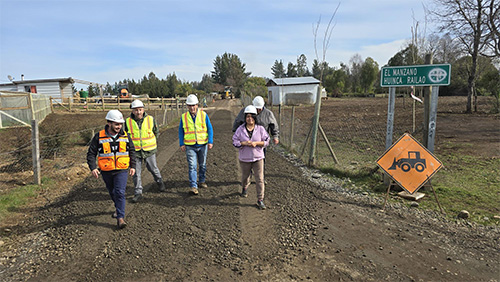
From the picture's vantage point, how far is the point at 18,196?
6301 mm

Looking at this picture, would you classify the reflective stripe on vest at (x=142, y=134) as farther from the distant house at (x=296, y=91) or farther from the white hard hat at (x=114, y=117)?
the distant house at (x=296, y=91)

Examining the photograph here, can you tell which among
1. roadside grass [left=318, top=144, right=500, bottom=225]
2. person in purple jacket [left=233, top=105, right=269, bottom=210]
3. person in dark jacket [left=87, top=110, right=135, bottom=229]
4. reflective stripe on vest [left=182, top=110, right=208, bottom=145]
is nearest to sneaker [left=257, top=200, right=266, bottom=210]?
person in purple jacket [left=233, top=105, right=269, bottom=210]

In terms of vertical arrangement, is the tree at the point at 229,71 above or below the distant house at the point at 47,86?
above

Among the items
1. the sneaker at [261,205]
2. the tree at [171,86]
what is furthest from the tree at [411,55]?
the tree at [171,86]

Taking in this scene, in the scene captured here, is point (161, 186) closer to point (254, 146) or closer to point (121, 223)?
point (121, 223)

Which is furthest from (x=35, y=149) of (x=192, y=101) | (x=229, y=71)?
(x=229, y=71)

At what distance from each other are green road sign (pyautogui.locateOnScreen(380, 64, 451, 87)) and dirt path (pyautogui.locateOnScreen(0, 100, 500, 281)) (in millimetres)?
2353

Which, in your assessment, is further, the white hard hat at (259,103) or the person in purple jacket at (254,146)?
the white hard hat at (259,103)

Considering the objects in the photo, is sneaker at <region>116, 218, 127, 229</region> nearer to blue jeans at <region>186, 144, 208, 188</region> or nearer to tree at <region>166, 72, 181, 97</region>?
blue jeans at <region>186, 144, 208, 188</region>

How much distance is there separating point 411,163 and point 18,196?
300 inches

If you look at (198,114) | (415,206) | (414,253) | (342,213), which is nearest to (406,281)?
(414,253)

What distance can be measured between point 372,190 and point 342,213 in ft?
4.94

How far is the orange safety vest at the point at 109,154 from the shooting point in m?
4.69

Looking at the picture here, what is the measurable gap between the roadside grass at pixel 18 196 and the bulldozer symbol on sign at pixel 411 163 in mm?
6975
